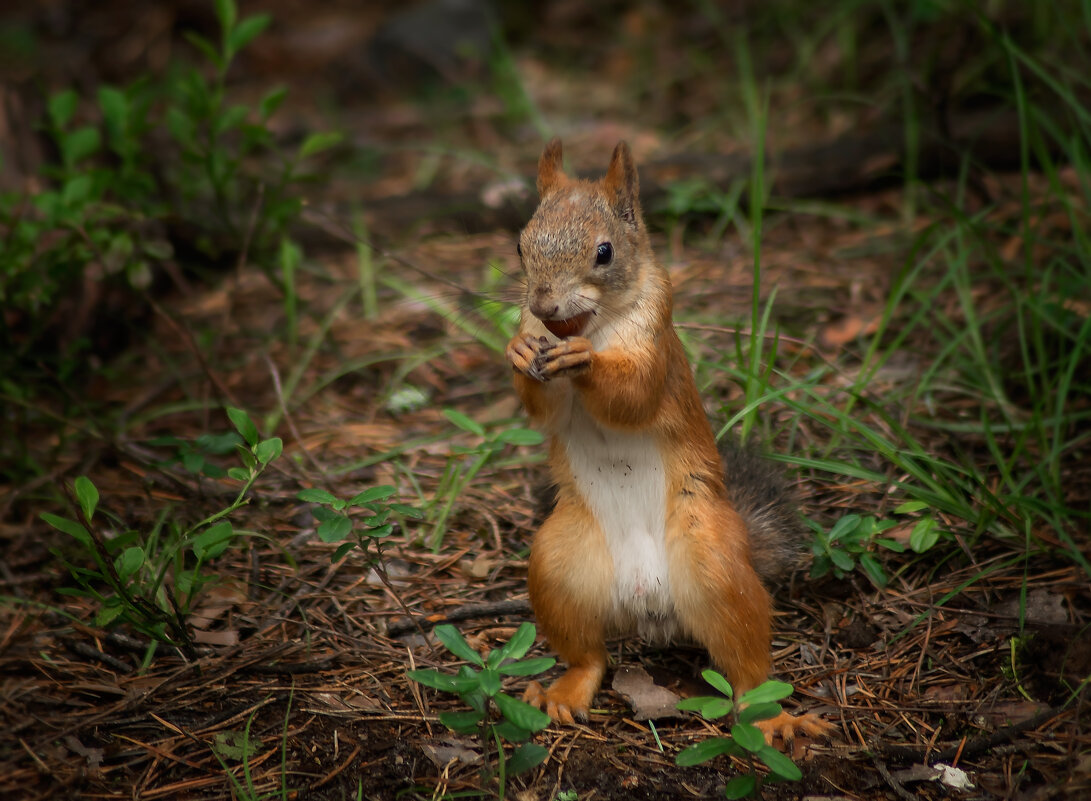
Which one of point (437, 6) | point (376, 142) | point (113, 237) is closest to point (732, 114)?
point (376, 142)

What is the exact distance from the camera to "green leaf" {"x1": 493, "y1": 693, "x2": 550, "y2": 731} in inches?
67.6

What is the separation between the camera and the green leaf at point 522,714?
1.72m

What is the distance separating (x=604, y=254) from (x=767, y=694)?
0.95m

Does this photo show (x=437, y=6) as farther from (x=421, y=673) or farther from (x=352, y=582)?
(x=421, y=673)

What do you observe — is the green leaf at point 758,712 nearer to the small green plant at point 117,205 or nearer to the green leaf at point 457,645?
the green leaf at point 457,645

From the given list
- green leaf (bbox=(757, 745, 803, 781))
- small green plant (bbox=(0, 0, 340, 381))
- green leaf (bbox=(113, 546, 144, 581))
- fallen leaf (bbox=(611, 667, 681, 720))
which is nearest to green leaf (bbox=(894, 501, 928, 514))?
fallen leaf (bbox=(611, 667, 681, 720))

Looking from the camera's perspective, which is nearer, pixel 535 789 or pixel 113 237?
pixel 535 789

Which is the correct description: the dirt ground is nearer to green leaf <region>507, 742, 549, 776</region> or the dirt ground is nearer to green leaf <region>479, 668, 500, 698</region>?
green leaf <region>507, 742, 549, 776</region>

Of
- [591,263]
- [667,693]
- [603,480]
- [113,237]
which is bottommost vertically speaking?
[667,693]

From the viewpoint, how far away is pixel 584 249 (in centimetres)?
207

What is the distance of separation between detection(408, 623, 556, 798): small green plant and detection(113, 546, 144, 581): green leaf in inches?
26.3

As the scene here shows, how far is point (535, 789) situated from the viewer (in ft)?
6.38

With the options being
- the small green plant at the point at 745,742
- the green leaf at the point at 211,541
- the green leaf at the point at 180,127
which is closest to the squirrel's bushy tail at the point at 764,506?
the small green plant at the point at 745,742

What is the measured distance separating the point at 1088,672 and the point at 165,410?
8.69 feet
